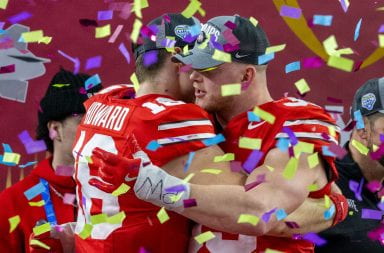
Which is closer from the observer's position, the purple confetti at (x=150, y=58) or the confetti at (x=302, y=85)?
the purple confetti at (x=150, y=58)

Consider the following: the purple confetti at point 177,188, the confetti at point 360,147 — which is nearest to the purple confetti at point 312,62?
the confetti at point 360,147

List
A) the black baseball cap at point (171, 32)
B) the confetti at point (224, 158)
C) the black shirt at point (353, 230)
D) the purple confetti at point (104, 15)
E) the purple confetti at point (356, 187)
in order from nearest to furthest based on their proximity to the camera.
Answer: the confetti at point (224, 158), the black baseball cap at point (171, 32), the black shirt at point (353, 230), the purple confetti at point (356, 187), the purple confetti at point (104, 15)

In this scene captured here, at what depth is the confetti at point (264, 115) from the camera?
3326 millimetres

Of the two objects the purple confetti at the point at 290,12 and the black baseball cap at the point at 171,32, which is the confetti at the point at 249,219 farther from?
the purple confetti at the point at 290,12

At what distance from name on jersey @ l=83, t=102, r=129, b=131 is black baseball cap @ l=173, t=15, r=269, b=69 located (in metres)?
0.30

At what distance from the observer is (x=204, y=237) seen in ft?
10.8

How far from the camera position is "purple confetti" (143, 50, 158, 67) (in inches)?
137

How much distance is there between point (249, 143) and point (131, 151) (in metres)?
0.43

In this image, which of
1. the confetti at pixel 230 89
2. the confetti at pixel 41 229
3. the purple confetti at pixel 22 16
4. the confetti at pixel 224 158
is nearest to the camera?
the confetti at pixel 224 158

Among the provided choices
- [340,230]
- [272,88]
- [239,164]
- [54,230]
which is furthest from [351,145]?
[54,230]

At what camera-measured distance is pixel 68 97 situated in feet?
13.8

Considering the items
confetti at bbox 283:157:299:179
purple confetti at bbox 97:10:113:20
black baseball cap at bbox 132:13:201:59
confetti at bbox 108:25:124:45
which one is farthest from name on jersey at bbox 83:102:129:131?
confetti at bbox 108:25:124:45

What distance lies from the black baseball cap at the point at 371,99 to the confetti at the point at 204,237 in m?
1.39

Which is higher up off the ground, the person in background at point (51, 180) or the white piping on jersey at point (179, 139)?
the white piping on jersey at point (179, 139)
